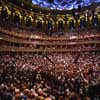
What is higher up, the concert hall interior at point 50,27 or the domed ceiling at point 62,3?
the domed ceiling at point 62,3

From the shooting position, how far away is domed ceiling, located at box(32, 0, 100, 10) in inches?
923

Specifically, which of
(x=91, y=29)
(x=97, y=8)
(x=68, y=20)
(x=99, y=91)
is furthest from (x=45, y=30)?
(x=99, y=91)

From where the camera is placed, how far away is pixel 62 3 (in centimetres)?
2508

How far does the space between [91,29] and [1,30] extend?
20.0 metres

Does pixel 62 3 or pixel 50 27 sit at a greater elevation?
pixel 62 3

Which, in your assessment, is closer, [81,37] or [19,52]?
[19,52]

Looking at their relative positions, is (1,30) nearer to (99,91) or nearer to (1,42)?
(1,42)

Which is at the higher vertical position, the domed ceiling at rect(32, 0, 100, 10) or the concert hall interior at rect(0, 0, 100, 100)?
the domed ceiling at rect(32, 0, 100, 10)

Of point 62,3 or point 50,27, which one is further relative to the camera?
point 50,27

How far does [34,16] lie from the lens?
1020 inches

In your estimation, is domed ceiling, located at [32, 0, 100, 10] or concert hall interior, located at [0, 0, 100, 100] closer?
concert hall interior, located at [0, 0, 100, 100]

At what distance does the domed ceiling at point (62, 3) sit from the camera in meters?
23.5

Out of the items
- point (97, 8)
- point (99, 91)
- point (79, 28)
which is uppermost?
point (97, 8)

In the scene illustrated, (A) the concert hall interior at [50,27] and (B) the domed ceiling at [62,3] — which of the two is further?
(B) the domed ceiling at [62,3]
